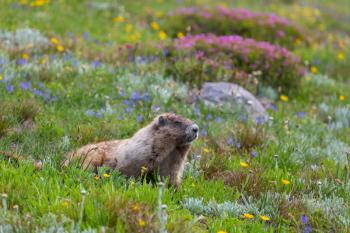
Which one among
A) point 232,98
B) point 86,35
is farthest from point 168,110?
point 86,35

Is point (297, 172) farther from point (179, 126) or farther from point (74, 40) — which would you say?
point (74, 40)

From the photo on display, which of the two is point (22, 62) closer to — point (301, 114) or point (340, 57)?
point (301, 114)

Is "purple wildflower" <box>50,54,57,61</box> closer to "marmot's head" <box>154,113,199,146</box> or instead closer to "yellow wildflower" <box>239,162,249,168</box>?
"marmot's head" <box>154,113,199,146</box>

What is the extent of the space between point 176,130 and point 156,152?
0.35m

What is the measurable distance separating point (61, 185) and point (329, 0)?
23.5m

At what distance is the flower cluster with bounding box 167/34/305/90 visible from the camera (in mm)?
11461

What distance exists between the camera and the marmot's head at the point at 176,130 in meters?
6.72

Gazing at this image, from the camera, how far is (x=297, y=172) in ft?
25.9

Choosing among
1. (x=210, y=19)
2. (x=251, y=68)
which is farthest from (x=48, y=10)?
(x=251, y=68)

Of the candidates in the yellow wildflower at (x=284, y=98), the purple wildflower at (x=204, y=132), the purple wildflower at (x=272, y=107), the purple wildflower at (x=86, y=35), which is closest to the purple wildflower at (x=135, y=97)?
the purple wildflower at (x=204, y=132)

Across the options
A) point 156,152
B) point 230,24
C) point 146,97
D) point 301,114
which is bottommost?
point 301,114

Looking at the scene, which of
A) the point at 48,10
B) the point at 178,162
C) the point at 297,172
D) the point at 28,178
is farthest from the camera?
the point at 48,10

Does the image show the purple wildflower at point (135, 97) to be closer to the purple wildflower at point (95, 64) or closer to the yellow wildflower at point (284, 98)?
the purple wildflower at point (95, 64)

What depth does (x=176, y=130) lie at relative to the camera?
6.81m
